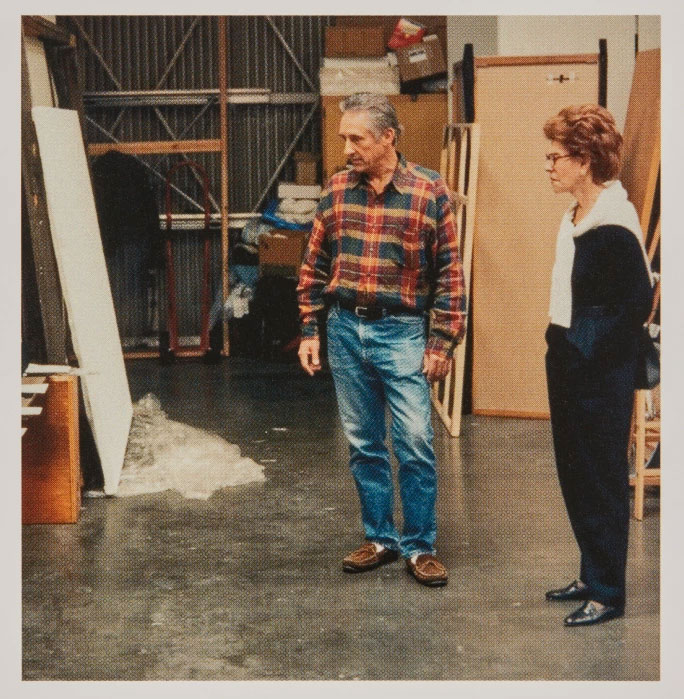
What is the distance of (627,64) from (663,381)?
10.3ft

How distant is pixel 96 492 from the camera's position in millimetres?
5320

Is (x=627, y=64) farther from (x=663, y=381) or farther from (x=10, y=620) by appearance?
(x=10, y=620)

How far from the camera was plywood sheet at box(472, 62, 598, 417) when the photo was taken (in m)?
6.32

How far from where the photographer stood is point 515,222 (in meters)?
6.51

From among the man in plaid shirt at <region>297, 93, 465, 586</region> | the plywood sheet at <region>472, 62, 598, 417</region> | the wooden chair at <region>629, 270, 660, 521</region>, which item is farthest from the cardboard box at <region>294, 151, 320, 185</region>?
the man in plaid shirt at <region>297, 93, 465, 586</region>

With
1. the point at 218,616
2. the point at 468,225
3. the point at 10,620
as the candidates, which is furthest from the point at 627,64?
the point at 10,620

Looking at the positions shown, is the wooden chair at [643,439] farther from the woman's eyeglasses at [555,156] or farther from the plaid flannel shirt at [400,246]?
the woman's eyeglasses at [555,156]

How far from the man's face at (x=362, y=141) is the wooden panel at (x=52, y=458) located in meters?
1.67

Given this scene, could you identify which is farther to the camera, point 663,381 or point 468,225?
point 468,225

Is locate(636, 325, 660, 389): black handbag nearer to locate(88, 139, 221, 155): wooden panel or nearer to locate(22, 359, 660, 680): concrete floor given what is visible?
locate(22, 359, 660, 680): concrete floor

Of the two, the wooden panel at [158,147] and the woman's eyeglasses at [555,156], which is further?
the wooden panel at [158,147]

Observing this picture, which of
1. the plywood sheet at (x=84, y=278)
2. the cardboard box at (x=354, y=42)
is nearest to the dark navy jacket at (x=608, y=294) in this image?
the plywood sheet at (x=84, y=278)

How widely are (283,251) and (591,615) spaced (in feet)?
18.5

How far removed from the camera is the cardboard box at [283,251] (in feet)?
29.6
